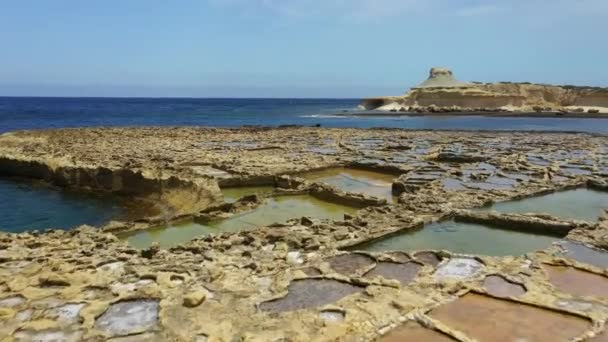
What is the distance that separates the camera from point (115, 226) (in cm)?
1029

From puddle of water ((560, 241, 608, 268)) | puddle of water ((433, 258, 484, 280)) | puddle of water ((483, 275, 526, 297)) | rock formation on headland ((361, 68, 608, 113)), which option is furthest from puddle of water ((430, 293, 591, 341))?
rock formation on headland ((361, 68, 608, 113))

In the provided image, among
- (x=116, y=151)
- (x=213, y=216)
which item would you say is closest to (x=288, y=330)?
(x=213, y=216)

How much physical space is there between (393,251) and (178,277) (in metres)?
3.31

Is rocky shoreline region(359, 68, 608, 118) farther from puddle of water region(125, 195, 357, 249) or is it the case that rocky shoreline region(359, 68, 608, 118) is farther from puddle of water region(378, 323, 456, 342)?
puddle of water region(378, 323, 456, 342)

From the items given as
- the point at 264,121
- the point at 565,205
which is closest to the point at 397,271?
the point at 565,205

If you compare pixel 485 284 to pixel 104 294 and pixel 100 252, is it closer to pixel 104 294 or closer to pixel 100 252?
pixel 104 294

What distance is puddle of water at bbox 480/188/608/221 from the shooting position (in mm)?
10938

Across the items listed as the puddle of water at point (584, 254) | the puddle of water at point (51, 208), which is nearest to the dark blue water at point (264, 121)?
the puddle of water at point (51, 208)

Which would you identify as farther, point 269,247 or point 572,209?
point 572,209

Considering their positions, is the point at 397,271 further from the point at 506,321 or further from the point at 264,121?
the point at 264,121

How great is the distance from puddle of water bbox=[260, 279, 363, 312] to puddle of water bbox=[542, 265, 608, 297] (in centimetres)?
261

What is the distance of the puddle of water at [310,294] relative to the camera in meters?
5.95

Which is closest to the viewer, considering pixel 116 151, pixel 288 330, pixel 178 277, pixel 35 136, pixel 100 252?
pixel 288 330

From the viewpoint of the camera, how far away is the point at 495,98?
7212 centimetres
